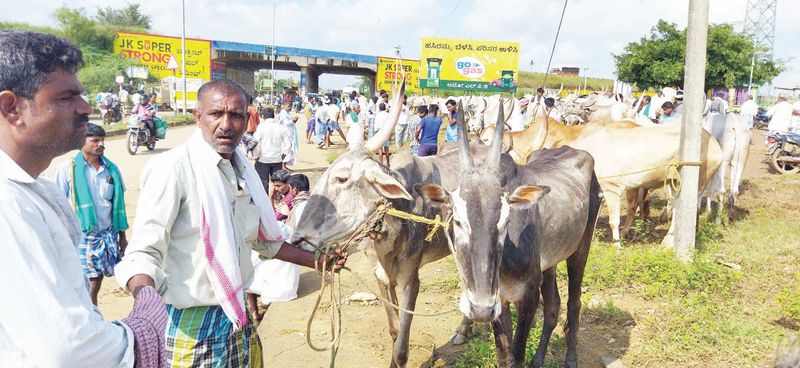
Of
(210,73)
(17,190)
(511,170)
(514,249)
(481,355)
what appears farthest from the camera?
(210,73)

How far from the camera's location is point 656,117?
1608 cm

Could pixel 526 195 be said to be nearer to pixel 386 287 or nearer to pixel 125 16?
pixel 386 287

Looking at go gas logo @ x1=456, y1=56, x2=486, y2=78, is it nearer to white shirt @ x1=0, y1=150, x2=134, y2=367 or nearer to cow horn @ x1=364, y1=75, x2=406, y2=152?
cow horn @ x1=364, y1=75, x2=406, y2=152

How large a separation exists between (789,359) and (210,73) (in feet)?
121

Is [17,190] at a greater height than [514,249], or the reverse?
[17,190]

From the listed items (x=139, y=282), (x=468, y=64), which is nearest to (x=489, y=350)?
(x=139, y=282)

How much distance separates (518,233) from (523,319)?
66 cm

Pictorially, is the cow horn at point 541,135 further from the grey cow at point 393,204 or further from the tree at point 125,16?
the tree at point 125,16

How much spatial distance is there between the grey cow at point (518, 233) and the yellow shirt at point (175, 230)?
128 cm

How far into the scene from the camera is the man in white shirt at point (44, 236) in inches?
46.8

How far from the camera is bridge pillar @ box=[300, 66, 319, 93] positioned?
149 feet

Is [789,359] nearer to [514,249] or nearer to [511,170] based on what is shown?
[514,249]

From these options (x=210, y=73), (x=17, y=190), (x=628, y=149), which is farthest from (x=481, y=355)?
(x=210, y=73)

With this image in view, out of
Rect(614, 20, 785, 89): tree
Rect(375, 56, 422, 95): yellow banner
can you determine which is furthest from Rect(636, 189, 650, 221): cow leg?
Rect(375, 56, 422, 95): yellow banner
